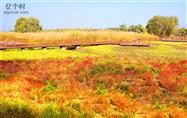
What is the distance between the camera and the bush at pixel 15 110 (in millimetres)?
13243

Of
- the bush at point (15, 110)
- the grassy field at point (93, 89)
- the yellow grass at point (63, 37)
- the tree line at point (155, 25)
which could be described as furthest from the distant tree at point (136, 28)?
the bush at point (15, 110)

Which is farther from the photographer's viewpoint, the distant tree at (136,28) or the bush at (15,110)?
the distant tree at (136,28)

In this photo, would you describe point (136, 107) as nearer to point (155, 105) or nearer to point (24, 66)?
point (155, 105)

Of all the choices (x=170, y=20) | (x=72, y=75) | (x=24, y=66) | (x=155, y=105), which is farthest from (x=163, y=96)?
(x=170, y=20)

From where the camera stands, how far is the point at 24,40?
48156 millimetres

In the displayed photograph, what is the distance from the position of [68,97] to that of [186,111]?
5.09 metres

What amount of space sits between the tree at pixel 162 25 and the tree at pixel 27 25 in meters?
30.4

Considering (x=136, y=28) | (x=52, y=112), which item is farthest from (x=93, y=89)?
(x=136, y=28)

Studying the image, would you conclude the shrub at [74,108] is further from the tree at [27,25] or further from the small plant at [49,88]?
the tree at [27,25]

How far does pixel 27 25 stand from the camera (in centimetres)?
9306

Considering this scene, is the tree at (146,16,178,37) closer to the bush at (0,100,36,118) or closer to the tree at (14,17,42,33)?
the tree at (14,17,42,33)

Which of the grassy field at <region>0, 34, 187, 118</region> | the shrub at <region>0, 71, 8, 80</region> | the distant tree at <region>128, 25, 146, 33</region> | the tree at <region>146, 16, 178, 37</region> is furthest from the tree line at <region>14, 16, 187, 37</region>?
the shrub at <region>0, 71, 8, 80</region>

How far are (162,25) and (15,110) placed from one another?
270 ft

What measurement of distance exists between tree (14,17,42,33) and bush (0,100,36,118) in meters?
77.6
